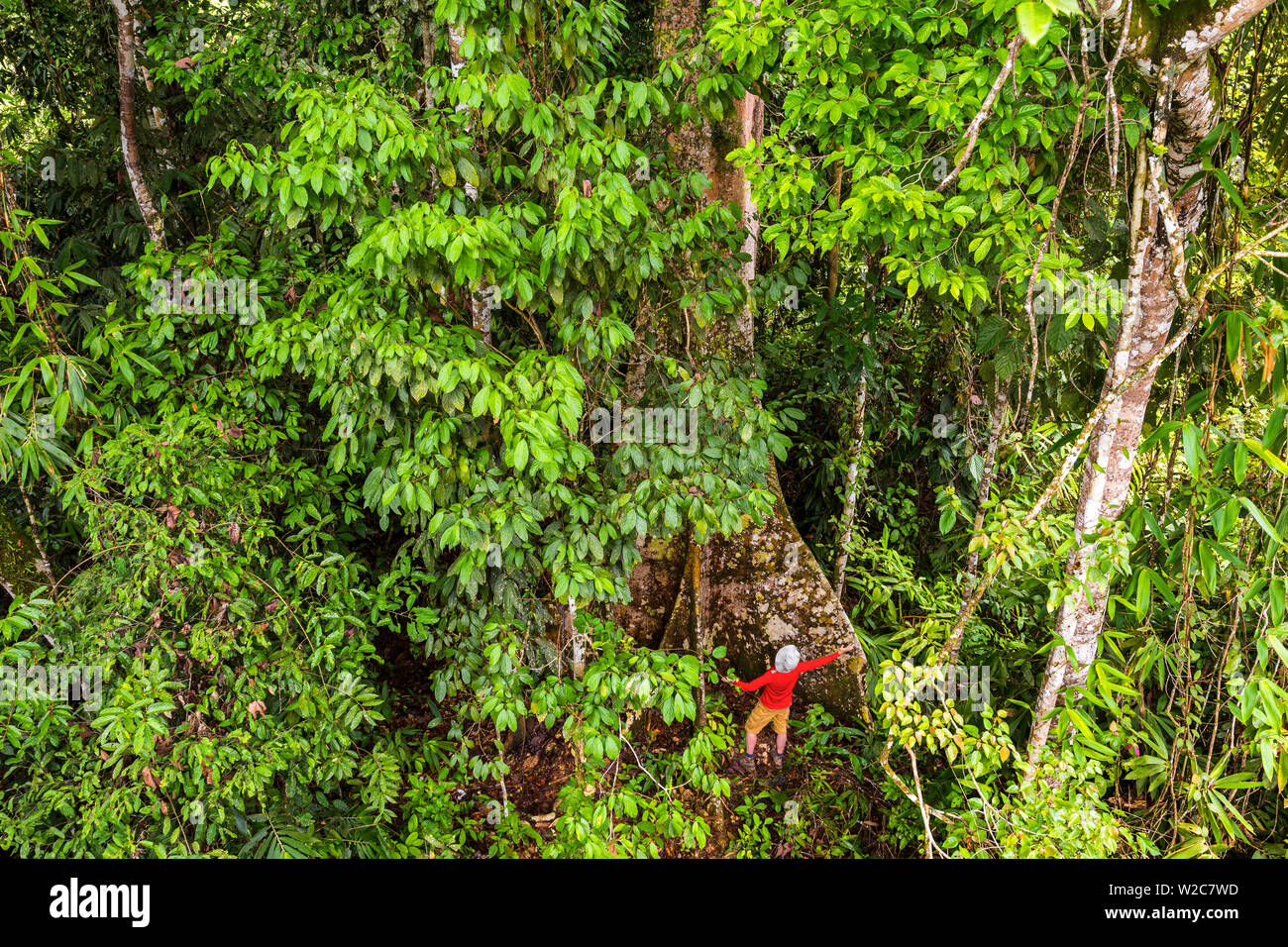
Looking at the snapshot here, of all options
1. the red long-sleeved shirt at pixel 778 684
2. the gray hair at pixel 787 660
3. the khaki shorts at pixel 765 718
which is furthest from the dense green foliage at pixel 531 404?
the gray hair at pixel 787 660

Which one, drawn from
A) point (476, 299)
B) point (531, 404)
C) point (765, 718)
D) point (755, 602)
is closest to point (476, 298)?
point (476, 299)

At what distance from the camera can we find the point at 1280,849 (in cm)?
333

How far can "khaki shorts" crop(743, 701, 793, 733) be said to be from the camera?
170 inches

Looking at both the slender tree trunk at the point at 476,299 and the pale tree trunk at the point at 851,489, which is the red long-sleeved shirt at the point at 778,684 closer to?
the pale tree trunk at the point at 851,489

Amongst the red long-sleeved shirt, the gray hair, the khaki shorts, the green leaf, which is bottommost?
the khaki shorts

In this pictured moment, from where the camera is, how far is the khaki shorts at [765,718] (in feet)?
14.2

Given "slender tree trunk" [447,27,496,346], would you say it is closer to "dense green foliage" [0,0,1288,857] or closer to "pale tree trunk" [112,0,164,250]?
"dense green foliage" [0,0,1288,857]

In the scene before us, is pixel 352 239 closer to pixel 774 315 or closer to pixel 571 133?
pixel 571 133

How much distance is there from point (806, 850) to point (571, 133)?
145 inches

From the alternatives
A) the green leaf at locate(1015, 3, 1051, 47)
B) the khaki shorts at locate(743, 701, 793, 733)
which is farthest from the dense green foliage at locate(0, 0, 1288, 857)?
the green leaf at locate(1015, 3, 1051, 47)

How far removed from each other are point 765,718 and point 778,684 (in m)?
0.32

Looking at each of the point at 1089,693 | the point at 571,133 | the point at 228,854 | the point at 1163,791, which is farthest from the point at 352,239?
the point at 1163,791

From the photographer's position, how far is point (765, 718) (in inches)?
172

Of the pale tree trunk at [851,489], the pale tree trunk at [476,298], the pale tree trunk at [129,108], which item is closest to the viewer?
the pale tree trunk at [476,298]
